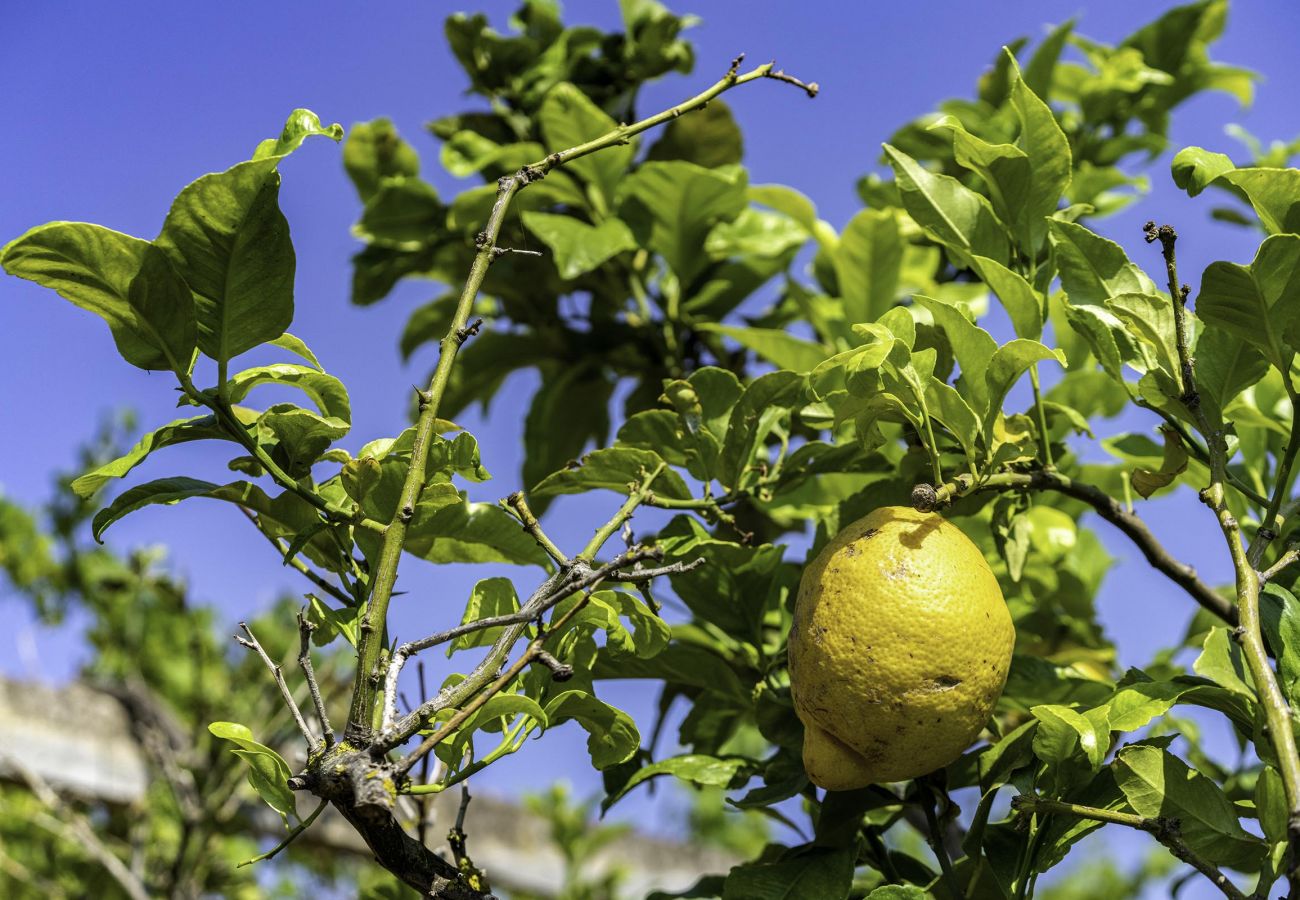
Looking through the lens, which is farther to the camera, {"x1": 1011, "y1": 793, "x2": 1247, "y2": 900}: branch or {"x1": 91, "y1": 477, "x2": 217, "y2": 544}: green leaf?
{"x1": 91, "y1": 477, "x2": 217, "y2": 544}: green leaf

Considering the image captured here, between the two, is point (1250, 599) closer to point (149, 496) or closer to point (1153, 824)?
point (1153, 824)

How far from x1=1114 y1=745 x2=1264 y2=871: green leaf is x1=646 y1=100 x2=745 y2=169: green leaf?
1.07 metres

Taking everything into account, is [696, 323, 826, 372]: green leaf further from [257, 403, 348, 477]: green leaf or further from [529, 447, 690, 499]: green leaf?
[257, 403, 348, 477]: green leaf

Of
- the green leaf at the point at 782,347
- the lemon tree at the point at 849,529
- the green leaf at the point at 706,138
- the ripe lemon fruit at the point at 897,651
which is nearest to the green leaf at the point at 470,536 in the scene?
the lemon tree at the point at 849,529

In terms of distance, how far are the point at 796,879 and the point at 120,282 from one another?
636 mm

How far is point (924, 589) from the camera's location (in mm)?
722

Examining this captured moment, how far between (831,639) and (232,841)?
3.33 meters

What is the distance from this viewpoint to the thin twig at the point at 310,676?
0.64 metres

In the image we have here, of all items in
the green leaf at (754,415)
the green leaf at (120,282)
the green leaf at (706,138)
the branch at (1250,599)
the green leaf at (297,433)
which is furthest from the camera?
the green leaf at (706,138)

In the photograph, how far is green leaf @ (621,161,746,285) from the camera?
4.34 ft

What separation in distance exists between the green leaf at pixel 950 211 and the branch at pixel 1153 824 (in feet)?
1.39

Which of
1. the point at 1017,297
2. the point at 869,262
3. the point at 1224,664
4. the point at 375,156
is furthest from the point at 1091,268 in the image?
the point at 375,156

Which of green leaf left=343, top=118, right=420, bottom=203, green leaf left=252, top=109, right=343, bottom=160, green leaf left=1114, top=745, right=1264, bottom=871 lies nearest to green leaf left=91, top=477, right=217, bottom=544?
green leaf left=252, top=109, right=343, bottom=160

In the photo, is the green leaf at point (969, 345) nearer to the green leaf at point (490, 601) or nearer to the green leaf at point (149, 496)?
the green leaf at point (490, 601)
